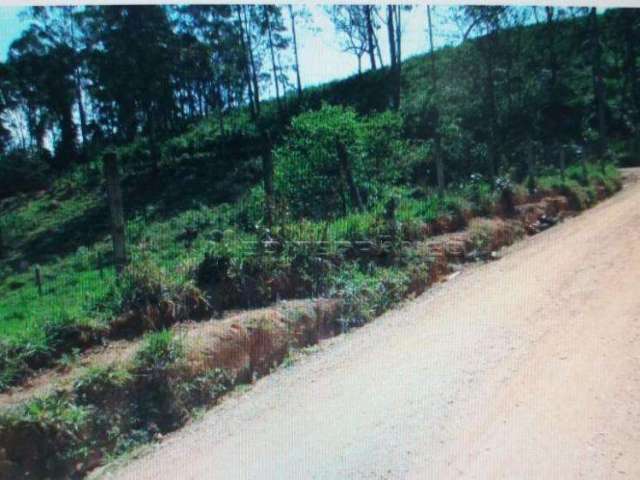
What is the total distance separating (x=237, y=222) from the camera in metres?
7.23

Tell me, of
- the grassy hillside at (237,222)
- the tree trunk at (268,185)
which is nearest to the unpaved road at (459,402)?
the grassy hillside at (237,222)

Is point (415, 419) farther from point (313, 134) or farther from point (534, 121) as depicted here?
point (534, 121)

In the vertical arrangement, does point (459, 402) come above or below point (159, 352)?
below

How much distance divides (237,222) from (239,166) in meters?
7.50

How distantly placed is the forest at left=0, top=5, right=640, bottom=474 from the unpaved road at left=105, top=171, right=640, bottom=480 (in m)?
0.95

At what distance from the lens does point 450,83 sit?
14.8 m

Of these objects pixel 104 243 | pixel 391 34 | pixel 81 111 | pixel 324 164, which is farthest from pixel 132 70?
pixel 391 34

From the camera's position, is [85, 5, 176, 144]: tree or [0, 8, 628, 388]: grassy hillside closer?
[0, 8, 628, 388]: grassy hillside

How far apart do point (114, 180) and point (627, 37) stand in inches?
247

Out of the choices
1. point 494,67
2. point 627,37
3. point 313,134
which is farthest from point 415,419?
point 494,67

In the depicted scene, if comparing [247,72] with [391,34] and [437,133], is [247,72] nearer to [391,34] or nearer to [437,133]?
[391,34]

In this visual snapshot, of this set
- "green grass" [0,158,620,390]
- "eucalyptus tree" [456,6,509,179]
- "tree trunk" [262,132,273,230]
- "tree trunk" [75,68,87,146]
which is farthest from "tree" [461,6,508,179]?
"tree trunk" [75,68,87,146]

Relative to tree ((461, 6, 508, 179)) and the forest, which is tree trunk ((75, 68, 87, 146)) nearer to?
the forest

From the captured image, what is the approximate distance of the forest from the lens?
4.92 meters
